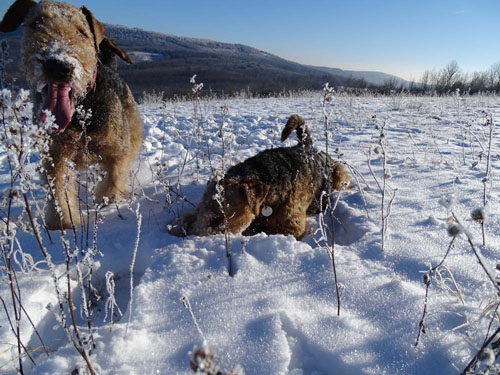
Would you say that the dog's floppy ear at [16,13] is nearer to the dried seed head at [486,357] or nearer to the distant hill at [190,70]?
the distant hill at [190,70]

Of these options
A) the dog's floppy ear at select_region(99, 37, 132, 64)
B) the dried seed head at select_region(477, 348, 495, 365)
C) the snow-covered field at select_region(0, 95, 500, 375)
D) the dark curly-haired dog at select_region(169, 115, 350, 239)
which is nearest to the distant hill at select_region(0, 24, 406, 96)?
the dog's floppy ear at select_region(99, 37, 132, 64)

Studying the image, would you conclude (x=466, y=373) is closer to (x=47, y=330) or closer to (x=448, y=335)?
(x=448, y=335)

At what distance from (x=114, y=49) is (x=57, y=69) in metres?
1.78

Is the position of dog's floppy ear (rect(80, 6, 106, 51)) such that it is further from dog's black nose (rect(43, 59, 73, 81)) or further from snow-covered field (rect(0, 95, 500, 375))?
snow-covered field (rect(0, 95, 500, 375))

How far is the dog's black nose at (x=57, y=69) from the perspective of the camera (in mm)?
2277

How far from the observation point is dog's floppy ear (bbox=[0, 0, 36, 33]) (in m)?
2.76

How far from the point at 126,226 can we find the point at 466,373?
2.65 metres

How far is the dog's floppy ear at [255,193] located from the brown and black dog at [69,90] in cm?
136

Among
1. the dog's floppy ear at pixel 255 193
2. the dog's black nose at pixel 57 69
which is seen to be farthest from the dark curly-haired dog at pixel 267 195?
the dog's black nose at pixel 57 69

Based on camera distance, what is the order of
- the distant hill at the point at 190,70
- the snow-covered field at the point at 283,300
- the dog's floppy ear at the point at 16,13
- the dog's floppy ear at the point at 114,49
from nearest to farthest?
1. the snow-covered field at the point at 283,300
2. the dog's floppy ear at the point at 16,13
3. the dog's floppy ear at the point at 114,49
4. the distant hill at the point at 190,70

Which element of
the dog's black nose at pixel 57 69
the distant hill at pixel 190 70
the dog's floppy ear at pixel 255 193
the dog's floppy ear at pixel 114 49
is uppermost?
the distant hill at pixel 190 70

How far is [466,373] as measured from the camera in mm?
978

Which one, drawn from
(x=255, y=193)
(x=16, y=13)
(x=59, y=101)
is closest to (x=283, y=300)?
(x=255, y=193)

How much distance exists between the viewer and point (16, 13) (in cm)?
279
